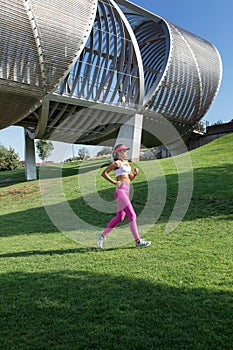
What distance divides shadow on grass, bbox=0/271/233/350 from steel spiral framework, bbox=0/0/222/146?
714 inches

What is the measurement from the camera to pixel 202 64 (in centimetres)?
3538

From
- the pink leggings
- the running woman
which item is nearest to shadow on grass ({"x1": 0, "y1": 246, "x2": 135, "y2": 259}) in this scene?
the running woman

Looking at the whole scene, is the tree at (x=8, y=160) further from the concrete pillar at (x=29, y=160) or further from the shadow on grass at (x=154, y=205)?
the shadow on grass at (x=154, y=205)

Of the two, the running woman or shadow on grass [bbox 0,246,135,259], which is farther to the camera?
shadow on grass [bbox 0,246,135,259]

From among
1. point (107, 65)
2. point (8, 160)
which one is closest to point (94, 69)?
point (107, 65)

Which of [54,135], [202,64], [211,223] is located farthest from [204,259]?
[202,64]

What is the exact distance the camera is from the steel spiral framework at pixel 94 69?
20062 millimetres

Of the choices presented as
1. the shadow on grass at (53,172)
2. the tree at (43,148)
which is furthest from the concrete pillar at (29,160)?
the tree at (43,148)

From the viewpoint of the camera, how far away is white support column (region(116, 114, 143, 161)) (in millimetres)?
29219

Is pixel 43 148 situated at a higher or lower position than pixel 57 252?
higher

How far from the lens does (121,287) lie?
A: 4.22 m

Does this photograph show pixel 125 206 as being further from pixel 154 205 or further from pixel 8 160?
pixel 8 160

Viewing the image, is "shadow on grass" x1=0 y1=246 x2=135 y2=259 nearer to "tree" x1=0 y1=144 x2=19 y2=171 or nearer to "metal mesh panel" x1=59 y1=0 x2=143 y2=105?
"metal mesh panel" x1=59 y1=0 x2=143 y2=105

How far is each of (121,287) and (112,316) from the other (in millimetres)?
856
